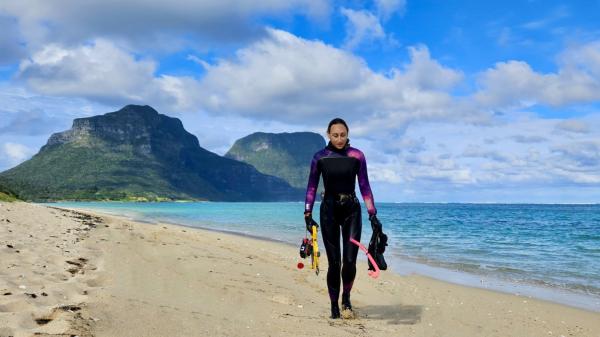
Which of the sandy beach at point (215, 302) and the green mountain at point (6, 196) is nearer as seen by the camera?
the sandy beach at point (215, 302)

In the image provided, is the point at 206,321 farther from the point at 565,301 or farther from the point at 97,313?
the point at 565,301

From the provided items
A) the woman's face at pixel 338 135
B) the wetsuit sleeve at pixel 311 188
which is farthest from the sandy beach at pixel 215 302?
the woman's face at pixel 338 135

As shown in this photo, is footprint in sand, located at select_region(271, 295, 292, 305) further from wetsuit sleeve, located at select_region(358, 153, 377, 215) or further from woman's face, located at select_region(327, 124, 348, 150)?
woman's face, located at select_region(327, 124, 348, 150)

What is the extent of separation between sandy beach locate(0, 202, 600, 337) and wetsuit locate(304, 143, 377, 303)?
761 millimetres

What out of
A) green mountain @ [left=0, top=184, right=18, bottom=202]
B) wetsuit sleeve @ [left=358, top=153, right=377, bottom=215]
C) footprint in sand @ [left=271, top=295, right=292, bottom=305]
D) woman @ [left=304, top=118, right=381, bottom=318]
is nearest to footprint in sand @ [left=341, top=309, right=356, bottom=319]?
woman @ [left=304, top=118, right=381, bottom=318]

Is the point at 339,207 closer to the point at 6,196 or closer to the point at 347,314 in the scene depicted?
the point at 347,314

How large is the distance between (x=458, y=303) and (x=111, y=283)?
6606mm

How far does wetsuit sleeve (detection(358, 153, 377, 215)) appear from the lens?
7402 millimetres

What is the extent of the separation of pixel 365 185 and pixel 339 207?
627 mm

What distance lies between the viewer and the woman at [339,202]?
7250mm

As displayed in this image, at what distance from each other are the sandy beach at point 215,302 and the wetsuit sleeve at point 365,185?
1809mm

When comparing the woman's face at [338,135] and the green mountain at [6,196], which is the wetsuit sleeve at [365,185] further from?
the green mountain at [6,196]

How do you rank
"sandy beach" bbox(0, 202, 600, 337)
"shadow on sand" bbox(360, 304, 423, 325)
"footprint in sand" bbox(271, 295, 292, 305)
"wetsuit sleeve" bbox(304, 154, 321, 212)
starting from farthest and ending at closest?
"footprint in sand" bbox(271, 295, 292, 305)
"wetsuit sleeve" bbox(304, 154, 321, 212)
"shadow on sand" bbox(360, 304, 423, 325)
"sandy beach" bbox(0, 202, 600, 337)

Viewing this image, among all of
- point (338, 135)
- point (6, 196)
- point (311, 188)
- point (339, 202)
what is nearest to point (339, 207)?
point (339, 202)
